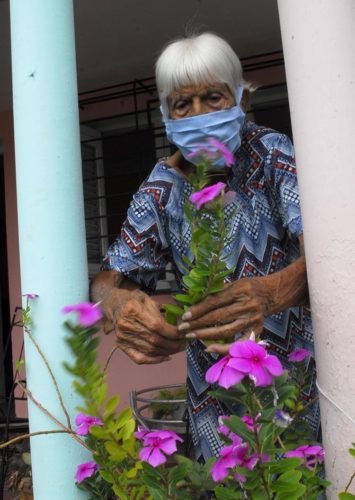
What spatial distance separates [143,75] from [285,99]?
41.7 inches

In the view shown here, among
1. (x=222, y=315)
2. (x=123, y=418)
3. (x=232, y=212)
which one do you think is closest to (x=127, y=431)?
(x=123, y=418)

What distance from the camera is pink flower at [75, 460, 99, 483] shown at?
1252mm

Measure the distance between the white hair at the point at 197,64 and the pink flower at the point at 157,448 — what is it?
77cm

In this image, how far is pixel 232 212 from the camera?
1.28 m

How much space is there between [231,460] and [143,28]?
11.2 ft

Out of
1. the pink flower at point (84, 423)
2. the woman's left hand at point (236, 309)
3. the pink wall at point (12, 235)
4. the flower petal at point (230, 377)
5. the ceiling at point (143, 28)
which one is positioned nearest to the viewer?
the flower petal at point (230, 377)

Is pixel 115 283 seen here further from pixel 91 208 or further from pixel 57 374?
Answer: pixel 91 208

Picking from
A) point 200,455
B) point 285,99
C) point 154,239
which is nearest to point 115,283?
point 154,239

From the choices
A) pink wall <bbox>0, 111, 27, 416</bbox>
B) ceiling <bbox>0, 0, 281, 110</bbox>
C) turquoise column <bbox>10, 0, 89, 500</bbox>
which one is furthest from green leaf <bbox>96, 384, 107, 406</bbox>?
pink wall <bbox>0, 111, 27, 416</bbox>

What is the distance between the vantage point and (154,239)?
1.44 metres

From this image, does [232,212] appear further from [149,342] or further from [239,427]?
[239,427]

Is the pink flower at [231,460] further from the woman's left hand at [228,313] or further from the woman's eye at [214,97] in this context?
the woman's eye at [214,97]

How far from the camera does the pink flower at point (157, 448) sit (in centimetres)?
93

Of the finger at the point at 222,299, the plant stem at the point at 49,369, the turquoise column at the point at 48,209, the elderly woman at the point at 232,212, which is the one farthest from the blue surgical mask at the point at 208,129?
the plant stem at the point at 49,369
